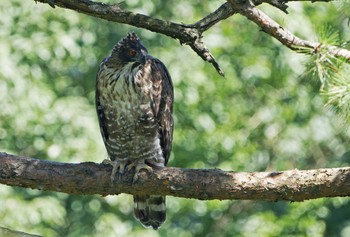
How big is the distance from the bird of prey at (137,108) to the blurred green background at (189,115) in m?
2.60

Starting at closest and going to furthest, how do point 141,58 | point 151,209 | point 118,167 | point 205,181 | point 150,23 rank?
point 150,23
point 205,181
point 118,167
point 141,58
point 151,209

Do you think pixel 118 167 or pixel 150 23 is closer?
pixel 150 23

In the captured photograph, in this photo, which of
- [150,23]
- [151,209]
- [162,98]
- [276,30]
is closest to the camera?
[150,23]

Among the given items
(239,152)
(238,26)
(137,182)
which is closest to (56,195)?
(239,152)

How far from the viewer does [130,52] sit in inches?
254

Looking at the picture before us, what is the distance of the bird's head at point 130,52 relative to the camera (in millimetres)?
6418

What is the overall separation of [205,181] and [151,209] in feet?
5.25

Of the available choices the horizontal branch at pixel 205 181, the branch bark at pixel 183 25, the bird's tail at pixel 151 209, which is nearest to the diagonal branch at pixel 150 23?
the branch bark at pixel 183 25

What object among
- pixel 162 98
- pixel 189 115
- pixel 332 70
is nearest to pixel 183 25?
pixel 332 70

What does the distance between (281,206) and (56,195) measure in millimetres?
2617

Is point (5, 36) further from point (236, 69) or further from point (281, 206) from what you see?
point (281, 206)

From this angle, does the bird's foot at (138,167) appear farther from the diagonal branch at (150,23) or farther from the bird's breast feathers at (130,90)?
the diagonal branch at (150,23)

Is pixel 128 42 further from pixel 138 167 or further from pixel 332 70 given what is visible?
pixel 332 70

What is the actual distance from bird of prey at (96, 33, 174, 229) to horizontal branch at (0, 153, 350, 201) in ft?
3.29
